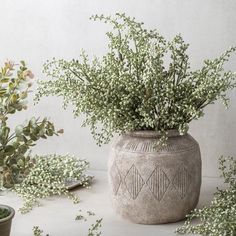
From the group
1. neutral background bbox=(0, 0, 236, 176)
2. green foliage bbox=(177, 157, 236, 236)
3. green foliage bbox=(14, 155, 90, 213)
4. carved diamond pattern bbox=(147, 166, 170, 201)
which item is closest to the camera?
green foliage bbox=(177, 157, 236, 236)

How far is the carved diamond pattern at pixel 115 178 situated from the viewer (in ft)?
4.56

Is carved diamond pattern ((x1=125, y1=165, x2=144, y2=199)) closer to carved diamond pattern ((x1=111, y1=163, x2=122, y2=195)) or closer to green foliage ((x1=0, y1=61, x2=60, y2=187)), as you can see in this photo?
carved diamond pattern ((x1=111, y1=163, x2=122, y2=195))

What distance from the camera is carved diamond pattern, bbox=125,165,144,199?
4.45 ft

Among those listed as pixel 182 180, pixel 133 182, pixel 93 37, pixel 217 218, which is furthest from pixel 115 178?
pixel 93 37

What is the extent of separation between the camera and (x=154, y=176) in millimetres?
1344

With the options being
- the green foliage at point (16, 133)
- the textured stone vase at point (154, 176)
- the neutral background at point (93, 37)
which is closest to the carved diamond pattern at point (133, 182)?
the textured stone vase at point (154, 176)

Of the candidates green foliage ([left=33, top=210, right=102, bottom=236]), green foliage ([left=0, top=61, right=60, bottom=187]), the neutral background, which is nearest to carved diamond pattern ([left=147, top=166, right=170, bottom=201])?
green foliage ([left=33, top=210, right=102, bottom=236])

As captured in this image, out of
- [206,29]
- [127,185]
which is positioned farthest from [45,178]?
[206,29]

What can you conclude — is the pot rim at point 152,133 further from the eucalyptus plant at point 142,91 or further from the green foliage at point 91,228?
the green foliage at point 91,228

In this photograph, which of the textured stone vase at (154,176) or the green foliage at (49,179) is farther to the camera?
the green foliage at (49,179)

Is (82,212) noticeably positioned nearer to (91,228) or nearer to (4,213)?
(91,228)

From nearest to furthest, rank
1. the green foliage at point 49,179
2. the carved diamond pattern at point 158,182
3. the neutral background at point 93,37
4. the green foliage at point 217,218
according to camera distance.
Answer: the green foliage at point 217,218
the carved diamond pattern at point 158,182
the green foliage at point 49,179
the neutral background at point 93,37

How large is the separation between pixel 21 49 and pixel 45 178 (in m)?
0.54

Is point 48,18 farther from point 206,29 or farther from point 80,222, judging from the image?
point 80,222
